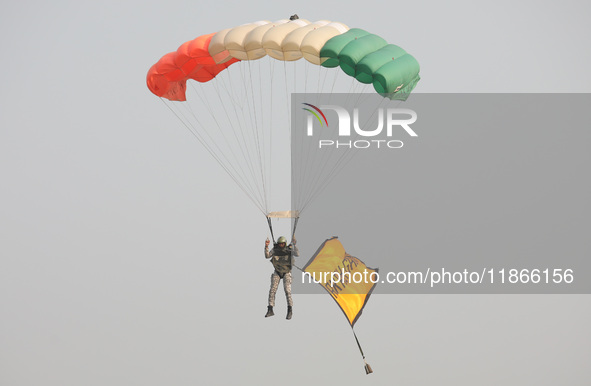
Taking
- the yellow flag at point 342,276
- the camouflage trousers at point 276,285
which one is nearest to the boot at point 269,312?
the camouflage trousers at point 276,285

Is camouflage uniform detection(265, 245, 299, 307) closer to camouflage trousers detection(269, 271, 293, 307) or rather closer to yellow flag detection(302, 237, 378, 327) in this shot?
camouflage trousers detection(269, 271, 293, 307)

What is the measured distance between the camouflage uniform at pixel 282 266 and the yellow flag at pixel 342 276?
944mm

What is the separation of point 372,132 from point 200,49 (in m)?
4.45

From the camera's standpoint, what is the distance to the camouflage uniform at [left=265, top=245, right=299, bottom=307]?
728 inches

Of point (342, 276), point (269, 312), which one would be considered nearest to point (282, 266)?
point (269, 312)

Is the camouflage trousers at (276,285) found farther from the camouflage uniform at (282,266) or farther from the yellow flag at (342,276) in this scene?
the yellow flag at (342,276)

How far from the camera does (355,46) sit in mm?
18422

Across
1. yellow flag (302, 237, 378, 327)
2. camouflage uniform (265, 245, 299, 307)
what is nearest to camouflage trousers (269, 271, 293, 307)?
camouflage uniform (265, 245, 299, 307)

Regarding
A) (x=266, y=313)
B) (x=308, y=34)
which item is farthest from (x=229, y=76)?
(x=266, y=313)

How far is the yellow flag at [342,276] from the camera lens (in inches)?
772

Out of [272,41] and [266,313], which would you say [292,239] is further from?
[272,41]

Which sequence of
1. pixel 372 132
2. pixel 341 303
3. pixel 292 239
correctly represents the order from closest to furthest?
pixel 292 239 → pixel 341 303 → pixel 372 132

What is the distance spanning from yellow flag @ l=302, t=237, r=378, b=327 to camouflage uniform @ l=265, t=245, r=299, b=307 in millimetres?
944

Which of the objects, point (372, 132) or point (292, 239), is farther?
point (372, 132)
